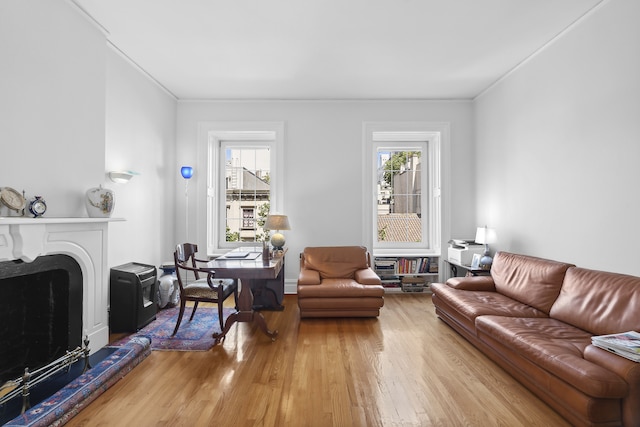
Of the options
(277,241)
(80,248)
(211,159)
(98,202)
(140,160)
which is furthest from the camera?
(211,159)

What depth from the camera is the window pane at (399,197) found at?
17.2 ft

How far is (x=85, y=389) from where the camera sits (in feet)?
6.76

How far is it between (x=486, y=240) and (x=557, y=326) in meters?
1.82

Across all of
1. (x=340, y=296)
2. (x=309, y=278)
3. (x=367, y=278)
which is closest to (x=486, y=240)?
(x=367, y=278)

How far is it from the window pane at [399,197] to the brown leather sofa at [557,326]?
165 centimetres

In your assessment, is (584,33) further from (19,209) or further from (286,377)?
(19,209)

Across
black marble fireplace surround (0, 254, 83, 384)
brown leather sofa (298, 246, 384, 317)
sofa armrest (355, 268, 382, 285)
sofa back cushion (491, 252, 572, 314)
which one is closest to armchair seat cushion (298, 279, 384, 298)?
brown leather sofa (298, 246, 384, 317)

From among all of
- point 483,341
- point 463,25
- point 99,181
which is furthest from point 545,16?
point 99,181

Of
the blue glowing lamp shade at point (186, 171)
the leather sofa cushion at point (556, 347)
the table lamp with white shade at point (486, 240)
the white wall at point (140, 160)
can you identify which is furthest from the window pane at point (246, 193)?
the leather sofa cushion at point (556, 347)

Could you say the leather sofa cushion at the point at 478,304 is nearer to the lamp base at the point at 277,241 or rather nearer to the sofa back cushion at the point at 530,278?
the sofa back cushion at the point at 530,278

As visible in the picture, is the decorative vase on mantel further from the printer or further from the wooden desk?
the printer

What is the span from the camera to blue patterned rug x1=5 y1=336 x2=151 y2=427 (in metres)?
1.76

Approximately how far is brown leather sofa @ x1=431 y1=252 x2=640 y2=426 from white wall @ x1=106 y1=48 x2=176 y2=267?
3.75 meters

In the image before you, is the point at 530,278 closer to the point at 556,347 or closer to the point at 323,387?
the point at 556,347
